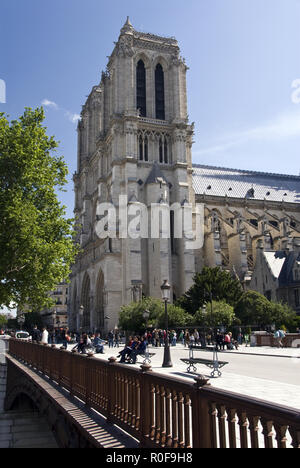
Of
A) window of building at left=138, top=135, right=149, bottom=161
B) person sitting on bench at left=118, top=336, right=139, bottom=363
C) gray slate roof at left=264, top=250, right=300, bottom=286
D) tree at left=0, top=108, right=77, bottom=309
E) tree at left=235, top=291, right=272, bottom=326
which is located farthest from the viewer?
window of building at left=138, top=135, right=149, bottom=161

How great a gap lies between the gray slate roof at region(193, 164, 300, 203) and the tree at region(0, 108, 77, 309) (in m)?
39.3

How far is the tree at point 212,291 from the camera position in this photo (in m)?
39.0

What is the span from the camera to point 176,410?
218 inches

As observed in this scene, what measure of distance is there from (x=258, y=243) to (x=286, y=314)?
14315mm

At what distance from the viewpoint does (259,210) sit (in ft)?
199

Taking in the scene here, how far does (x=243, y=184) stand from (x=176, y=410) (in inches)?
2468

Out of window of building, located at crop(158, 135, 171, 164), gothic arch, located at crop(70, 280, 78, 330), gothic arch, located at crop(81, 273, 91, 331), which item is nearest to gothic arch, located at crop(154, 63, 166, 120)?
window of building, located at crop(158, 135, 171, 164)

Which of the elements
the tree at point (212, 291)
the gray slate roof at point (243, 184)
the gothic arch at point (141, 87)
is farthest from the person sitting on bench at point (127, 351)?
the gray slate roof at point (243, 184)

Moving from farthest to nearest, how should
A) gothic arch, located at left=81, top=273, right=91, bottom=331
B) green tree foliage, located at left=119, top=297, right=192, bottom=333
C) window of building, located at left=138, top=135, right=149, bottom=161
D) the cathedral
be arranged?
1. gothic arch, located at left=81, top=273, right=91, bottom=331
2. window of building, located at left=138, top=135, right=149, bottom=161
3. the cathedral
4. green tree foliage, located at left=119, top=297, right=192, bottom=333

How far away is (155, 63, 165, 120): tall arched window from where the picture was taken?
5406cm

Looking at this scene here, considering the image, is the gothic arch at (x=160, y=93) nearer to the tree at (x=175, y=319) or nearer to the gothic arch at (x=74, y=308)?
the gothic arch at (x=74, y=308)

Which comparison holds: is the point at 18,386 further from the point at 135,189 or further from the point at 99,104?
the point at 99,104

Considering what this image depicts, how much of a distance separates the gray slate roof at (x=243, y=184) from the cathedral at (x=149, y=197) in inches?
Result: 14.1

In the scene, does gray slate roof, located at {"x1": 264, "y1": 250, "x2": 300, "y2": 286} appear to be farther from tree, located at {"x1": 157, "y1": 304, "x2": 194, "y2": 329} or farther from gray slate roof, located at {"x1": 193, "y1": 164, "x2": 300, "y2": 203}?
gray slate roof, located at {"x1": 193, "y1": 164, "x2": 300, "y2": 203}
